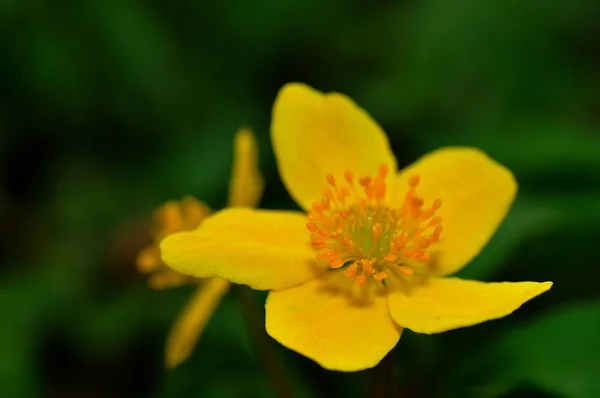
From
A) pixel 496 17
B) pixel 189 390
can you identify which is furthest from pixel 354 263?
pixel 496 17

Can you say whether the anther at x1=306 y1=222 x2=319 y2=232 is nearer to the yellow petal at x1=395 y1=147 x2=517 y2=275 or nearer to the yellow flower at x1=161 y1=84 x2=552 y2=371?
the yellow flower at x1=161 y1=84 x2=552 y2=371

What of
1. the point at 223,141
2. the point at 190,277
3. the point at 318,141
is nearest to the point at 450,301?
the point at 318,141

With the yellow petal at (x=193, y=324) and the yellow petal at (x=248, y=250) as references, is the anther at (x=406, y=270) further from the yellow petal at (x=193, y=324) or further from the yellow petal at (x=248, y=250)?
the yellow petal at (x=193, y=324)

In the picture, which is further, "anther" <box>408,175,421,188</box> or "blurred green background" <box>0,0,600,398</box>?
"blurred green background" <box>0,0,600,398</box>

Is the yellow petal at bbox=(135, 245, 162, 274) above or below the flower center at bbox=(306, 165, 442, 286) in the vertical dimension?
below

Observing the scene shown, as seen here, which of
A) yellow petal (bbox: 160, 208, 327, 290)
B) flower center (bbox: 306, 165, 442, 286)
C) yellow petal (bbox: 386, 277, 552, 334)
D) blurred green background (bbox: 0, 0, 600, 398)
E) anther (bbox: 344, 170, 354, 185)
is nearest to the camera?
yellow petal (bbox: 386, 277, 552, 334)

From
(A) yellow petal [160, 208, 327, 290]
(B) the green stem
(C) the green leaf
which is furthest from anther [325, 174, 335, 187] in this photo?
(C) the green leaf

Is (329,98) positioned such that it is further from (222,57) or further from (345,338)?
(222,57)
